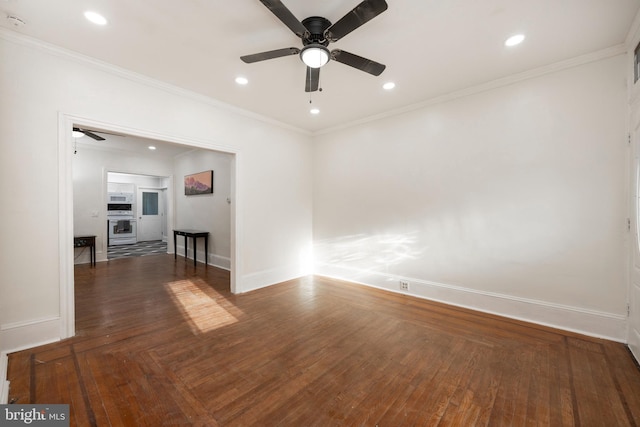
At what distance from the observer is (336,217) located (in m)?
4.91

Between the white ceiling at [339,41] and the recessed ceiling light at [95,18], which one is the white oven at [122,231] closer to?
the white ceiling at [339,41]

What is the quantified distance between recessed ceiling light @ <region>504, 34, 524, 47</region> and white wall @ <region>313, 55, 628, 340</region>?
76 cm

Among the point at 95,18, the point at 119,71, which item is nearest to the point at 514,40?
the point at 95,18

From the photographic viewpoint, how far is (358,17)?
178 cm

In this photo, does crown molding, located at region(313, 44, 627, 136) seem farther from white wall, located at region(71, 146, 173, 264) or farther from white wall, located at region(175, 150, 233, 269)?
white wall, located at region(71, 146, 173, 264)

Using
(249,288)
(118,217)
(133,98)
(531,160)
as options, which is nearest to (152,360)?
(249,288)

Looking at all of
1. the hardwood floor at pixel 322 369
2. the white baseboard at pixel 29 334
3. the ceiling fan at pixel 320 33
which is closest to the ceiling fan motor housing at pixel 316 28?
the ceiling fan at pixel 320 33

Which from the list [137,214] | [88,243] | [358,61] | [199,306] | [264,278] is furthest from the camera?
[137,214]

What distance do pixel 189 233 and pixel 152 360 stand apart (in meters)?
4.06

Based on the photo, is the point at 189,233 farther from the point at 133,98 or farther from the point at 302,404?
the point at 302,404

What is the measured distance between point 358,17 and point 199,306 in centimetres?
369

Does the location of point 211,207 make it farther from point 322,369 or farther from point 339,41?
point 322,369

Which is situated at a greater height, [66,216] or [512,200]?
[512,200]

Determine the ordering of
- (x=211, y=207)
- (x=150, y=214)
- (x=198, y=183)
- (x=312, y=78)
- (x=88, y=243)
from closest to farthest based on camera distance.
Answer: (x=312, y=78)
(x=88, y=243)
(x=211, y=207)
(x=198, y=183)
(x=150, y=214)
